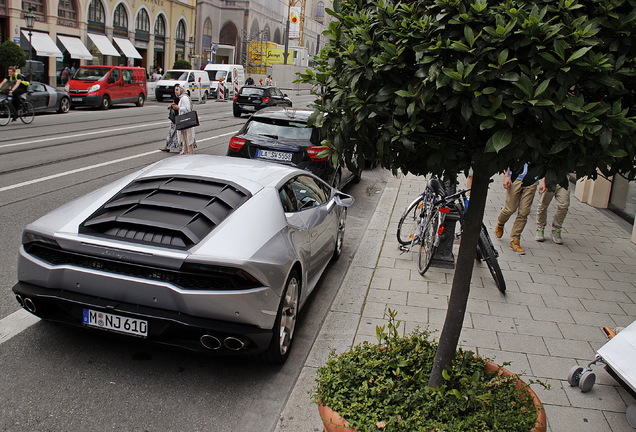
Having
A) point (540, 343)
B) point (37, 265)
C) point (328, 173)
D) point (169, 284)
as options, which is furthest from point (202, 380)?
point (328, 173)

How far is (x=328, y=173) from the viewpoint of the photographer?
421 inches

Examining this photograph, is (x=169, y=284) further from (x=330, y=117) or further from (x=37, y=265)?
(x=330, y=117)

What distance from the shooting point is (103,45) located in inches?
1702

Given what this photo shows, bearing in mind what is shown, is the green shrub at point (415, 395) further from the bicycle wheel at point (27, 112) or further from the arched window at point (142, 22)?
the arched window at point (142, 22)

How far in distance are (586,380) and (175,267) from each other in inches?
117

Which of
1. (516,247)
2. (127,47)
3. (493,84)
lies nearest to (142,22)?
(127,47)

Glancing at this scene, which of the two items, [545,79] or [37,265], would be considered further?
[37,265]

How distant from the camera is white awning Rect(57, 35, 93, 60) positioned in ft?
127

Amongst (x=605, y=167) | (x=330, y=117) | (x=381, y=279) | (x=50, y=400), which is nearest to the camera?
(x=605, y=167)

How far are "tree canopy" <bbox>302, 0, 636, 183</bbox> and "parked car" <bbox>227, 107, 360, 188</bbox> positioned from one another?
7117 mm

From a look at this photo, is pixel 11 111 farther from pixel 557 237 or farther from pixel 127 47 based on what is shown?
pixel 127 47

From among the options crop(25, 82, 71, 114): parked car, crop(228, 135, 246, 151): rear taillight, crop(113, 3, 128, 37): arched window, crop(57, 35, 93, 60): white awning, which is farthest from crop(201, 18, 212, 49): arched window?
crop(228, 135, 246, 151): rear taillight

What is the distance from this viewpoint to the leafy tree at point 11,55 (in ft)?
90.7

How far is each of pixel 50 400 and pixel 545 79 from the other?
350 cm
